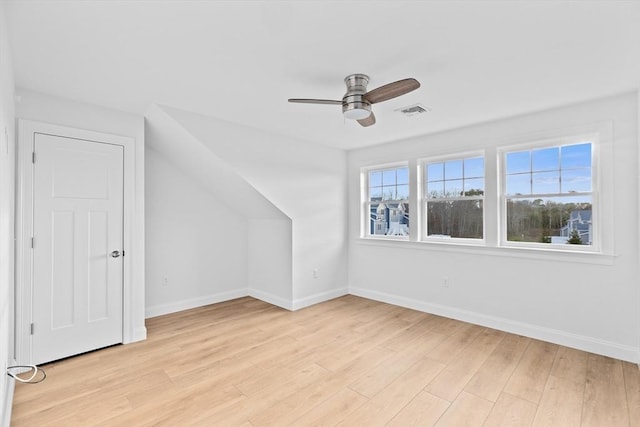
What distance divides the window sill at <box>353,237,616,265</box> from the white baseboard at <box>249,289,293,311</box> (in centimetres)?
153

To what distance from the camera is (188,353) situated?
3025mm

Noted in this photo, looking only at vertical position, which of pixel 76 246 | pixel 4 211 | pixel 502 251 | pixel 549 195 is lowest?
pixel 502 251

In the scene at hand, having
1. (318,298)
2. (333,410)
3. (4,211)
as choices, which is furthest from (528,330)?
(4,211)

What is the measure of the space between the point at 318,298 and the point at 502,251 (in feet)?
8.23

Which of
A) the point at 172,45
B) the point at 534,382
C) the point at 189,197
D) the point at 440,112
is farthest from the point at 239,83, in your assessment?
the point at 534,382

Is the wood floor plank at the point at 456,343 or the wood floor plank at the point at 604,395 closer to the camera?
the wood floor plank at the point at 604,395

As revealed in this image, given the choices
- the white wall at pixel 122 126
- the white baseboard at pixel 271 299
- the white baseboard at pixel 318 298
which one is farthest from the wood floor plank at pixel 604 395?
the white wall at pixel 122 126

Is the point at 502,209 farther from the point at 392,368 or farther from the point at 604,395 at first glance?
the point at 392,368

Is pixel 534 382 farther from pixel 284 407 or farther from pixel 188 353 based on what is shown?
pixel 188 353

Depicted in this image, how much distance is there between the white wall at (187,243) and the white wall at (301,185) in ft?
3.68

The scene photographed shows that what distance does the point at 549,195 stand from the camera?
3.36 metres

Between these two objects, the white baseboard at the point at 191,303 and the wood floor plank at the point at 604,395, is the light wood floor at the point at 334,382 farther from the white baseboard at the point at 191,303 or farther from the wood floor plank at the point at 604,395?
the white baseboard at the point at 191,303

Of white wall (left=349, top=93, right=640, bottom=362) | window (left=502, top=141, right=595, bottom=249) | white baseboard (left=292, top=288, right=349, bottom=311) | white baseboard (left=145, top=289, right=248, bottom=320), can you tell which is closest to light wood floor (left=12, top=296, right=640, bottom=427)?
white wall (left=349, top=93, right=640, bottom=362)

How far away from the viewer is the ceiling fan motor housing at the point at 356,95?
2451 mm
